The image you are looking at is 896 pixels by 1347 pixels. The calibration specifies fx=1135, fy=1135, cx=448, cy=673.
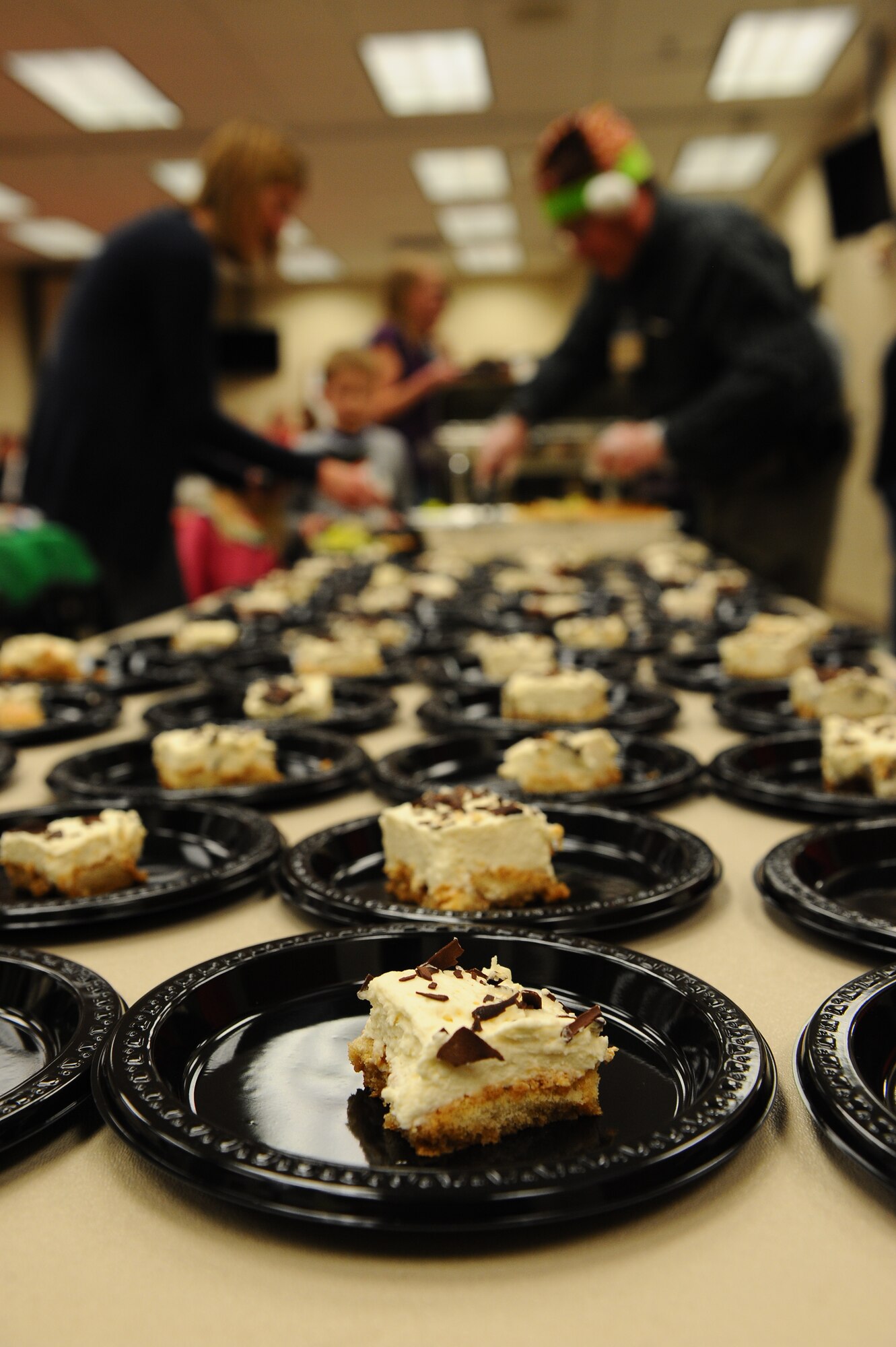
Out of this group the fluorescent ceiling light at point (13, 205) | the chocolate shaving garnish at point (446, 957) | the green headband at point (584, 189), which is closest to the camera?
the chocolate shaving garnish at point (446, 957)

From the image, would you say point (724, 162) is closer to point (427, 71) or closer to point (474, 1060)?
point (427, 71)

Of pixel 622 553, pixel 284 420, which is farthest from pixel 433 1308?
pixel 284 420

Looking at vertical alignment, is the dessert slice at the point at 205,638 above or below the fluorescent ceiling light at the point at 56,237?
below

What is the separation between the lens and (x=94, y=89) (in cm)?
736

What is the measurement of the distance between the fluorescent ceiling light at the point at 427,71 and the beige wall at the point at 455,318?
6954 millimetres

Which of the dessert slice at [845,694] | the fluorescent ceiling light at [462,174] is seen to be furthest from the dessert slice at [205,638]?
the fluorescent ceiling light at [462,174]

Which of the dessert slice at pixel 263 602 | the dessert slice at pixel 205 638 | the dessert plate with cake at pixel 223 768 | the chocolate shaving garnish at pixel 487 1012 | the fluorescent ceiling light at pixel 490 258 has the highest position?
the fluorescent ceiling light at pixel 490 258

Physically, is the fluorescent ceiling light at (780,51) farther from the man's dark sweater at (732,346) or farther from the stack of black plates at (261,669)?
the stack of black plates at (261,669)

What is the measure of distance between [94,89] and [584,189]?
499 cm

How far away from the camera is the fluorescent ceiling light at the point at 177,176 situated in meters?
8.93

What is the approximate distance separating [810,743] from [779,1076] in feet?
2.97

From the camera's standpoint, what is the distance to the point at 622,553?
5129mm

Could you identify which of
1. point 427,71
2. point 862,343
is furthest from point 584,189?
point 862,343

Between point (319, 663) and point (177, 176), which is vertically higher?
point (177, 176)
